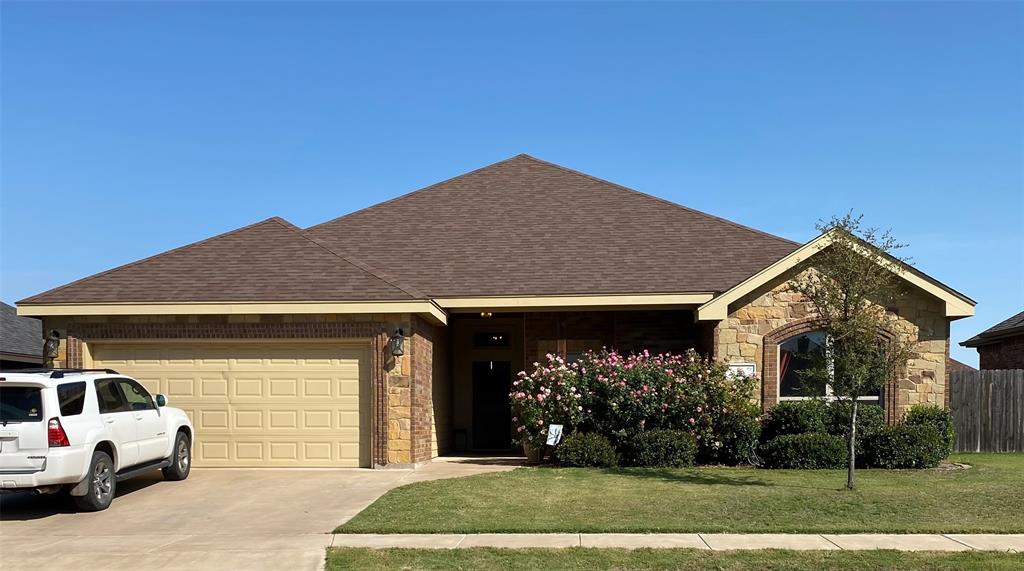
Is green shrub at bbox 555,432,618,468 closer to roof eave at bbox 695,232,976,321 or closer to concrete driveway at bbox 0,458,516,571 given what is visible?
concrete driveway at bbox 0,458,516,571

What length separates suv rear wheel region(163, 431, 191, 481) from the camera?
13273mm

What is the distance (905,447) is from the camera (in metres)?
14.7

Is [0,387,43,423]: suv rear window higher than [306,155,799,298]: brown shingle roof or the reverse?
the reverse

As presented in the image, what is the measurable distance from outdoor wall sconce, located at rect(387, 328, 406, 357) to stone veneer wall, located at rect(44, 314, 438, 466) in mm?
87

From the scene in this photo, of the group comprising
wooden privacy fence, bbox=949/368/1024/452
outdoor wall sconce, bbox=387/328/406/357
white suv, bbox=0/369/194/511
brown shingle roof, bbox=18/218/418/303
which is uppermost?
brown shingle roof, bbox=18/218/418/303

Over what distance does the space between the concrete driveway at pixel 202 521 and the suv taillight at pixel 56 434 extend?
94cm

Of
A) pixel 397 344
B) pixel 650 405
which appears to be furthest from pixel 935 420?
pixel 397 344

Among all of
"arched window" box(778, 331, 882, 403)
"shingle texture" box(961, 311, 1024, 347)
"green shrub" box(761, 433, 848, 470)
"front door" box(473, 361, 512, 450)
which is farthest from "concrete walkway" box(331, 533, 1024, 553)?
"shingle texture" box(961, 311, 1024, 347)

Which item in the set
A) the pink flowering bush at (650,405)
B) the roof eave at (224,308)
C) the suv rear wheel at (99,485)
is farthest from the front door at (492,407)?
the suv rear wheel at (99,485)

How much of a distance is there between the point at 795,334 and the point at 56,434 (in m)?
11.8

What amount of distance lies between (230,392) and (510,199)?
8.61 metres

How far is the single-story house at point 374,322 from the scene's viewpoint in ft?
48.5

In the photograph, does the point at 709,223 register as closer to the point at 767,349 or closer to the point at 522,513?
the point at 767,349

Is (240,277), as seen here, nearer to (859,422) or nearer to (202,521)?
(202,521)
